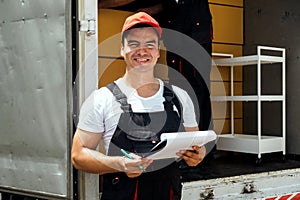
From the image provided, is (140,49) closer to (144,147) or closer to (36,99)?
(144,147)

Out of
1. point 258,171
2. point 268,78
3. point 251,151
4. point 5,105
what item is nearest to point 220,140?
point 251,151

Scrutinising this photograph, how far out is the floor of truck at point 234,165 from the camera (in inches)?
137

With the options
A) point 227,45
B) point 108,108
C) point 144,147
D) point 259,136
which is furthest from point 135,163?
point 227,45

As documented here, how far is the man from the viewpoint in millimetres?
2361

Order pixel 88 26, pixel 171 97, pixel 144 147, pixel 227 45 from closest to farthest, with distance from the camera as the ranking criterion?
pixel 144 147, pixel 171 97, pixel 88 26, pixel 227 45

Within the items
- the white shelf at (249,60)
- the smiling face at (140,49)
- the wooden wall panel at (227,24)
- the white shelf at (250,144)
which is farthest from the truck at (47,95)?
the wooden wall panel at (227,24)

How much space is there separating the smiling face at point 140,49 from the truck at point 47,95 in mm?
368

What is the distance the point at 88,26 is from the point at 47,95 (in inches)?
16.1

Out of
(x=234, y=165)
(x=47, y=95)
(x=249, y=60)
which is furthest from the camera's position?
(x=249, y=60)

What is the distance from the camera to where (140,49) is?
2.34 metres

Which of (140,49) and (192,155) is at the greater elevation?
(140,49)

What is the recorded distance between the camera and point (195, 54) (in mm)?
4188

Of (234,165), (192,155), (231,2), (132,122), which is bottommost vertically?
(234,165)

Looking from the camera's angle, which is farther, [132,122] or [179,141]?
[132,122]
